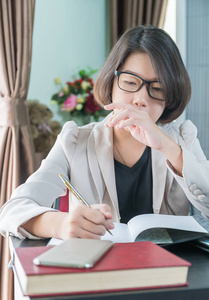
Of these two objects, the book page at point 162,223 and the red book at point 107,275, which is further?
the book page at point 162,223

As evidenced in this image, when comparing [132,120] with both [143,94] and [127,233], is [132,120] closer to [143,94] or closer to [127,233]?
[143,94]

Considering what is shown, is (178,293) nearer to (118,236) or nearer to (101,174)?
(118,236)

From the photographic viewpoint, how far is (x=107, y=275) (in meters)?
0.72

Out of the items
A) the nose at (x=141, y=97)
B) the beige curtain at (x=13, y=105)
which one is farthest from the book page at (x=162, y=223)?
the beige curtain at (x=13, y=105)

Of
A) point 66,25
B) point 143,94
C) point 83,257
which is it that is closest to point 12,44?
point 66,25

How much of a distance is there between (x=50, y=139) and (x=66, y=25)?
100cm

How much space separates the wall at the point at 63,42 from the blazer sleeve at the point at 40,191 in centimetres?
164

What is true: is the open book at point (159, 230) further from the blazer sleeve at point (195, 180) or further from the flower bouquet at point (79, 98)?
the flower bouquet at point (79, 98)

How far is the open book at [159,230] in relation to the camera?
1.08 metres

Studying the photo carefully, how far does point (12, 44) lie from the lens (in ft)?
9.28

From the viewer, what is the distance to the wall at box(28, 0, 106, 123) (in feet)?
10.7

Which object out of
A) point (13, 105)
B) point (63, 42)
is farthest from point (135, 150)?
point (63, 42)

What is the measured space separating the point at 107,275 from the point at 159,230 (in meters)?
0.42

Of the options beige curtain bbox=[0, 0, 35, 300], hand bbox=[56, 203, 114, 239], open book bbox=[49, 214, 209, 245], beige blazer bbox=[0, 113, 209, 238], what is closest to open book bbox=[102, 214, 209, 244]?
open book bbox=[49, 214, 209, 245]
